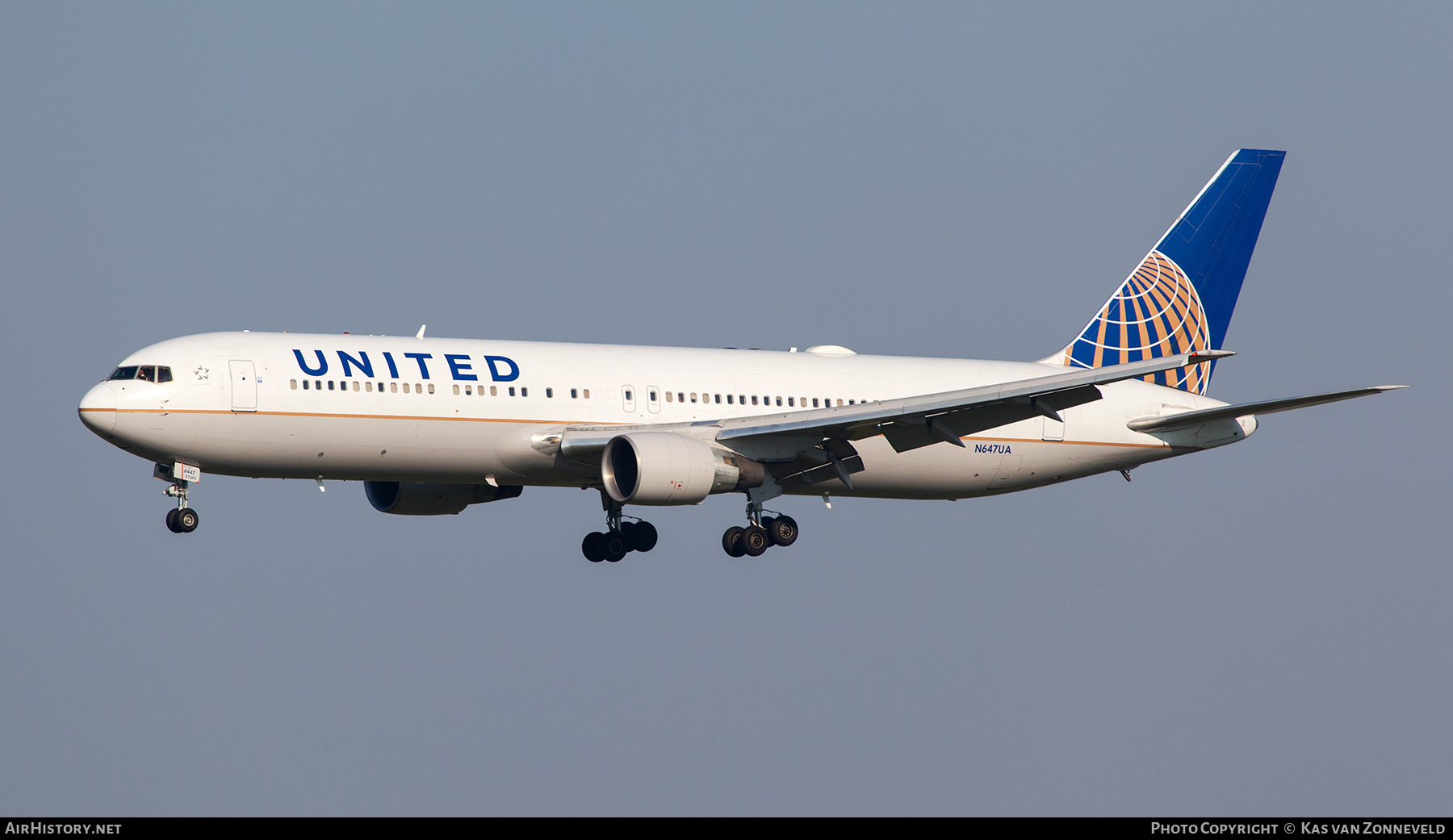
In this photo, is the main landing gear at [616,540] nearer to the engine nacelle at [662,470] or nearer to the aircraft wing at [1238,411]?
the engine nacelle at [662,470]

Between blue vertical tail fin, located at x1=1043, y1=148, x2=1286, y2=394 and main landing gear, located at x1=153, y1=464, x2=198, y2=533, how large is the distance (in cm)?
2322

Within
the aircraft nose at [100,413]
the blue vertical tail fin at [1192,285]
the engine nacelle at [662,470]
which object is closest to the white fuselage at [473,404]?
the aircraft nose at [100,413]

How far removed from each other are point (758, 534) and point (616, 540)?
562 cm

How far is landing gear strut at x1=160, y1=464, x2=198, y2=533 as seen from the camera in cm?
3772

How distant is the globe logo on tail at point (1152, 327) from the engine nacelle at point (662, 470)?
13342 mm

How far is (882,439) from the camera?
4297 centimetres

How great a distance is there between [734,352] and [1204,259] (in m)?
14.9

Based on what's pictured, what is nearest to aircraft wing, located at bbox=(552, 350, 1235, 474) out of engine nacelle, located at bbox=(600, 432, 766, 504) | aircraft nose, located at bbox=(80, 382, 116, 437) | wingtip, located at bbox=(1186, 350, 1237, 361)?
engine nacelle, located at bbox=(600, 432, 766, 504)

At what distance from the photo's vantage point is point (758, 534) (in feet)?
136

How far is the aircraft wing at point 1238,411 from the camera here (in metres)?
36.6

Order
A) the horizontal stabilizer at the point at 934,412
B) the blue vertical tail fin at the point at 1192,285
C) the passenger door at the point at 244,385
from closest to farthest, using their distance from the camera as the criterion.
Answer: the passenger door at the point at 244,385, the horizontal stabilizer at the point at 934,412, the blue vertical tail fin at the point at 1192,285

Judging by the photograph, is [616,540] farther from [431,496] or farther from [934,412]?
[934,412]

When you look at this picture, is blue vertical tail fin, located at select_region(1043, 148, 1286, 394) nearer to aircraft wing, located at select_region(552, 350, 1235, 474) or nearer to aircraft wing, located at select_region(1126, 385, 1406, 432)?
aircraft wing, located at select_region(1126, 385, 1406, 432)
